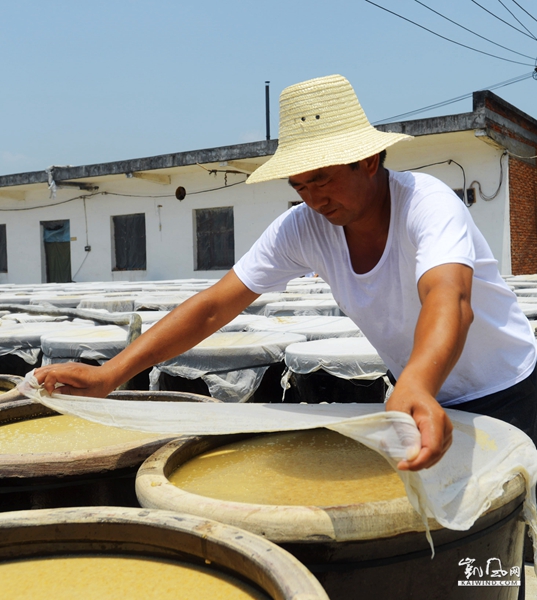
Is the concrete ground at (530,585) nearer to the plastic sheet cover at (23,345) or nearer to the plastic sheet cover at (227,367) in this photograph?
the plastic sheet cover at (227,367)

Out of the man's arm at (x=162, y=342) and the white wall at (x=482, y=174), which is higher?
the white wall at (x=482, y=174)

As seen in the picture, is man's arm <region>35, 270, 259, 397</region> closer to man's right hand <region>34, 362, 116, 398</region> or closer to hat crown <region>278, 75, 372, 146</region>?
man's right hand <region>34, 362, 116, 398</region>

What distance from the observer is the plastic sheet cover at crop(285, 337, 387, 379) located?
252 centimetres

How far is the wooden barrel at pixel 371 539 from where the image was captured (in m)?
1.02

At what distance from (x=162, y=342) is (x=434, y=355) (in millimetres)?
794

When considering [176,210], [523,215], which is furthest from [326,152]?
[176,210]

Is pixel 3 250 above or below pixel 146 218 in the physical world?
below

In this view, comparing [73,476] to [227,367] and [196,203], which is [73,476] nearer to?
[227,367]

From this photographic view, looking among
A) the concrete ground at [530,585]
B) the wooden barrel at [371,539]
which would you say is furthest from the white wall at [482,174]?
the wooden barrel at [371,539]

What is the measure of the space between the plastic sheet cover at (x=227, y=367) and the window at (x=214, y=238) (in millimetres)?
12408

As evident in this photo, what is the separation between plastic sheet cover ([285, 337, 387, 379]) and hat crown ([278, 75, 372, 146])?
3.64 feet

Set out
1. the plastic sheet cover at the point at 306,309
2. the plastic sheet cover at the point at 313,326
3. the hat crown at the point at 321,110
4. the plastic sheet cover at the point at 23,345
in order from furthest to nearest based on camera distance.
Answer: the plastic sheet cover at the point at 306,309 → the plastic sheet cover at the point at 313,326 → the plastic sheet cover at the point at 23,345 → the hat crown at the point at 321,110

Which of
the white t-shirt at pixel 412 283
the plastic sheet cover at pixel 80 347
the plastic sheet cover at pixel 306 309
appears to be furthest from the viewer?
the plastic sheet cover at pixel 306 309

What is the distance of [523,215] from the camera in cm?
1273
